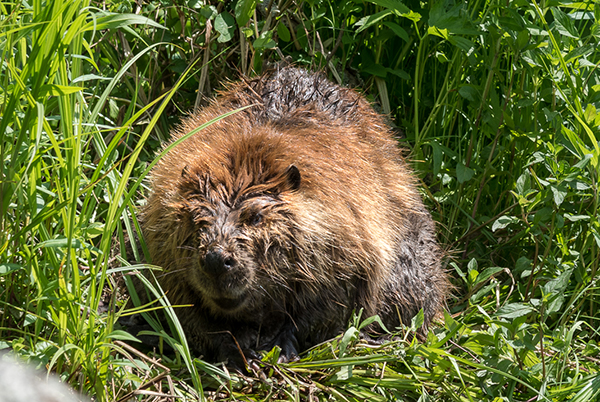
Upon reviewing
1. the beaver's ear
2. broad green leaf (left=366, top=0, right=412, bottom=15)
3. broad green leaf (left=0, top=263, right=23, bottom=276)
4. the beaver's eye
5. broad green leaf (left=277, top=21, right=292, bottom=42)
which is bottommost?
broad green leaf (left=0, top=263, right=23, bottom=276)

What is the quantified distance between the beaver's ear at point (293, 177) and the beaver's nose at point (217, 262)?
0.43 meters

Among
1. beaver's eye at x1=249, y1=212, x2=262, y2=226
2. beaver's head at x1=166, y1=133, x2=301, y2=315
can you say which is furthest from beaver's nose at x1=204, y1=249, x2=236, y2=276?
beaver's eye at x1=249, y1=212, x2=262, y2=226

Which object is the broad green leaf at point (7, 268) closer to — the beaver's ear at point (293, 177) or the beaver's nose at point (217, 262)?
the beaver's nose at point (217, 262)

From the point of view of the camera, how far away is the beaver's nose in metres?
2.58

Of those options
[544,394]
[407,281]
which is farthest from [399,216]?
[544,394]

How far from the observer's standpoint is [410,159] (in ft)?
13.4

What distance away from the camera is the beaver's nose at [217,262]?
2578mm

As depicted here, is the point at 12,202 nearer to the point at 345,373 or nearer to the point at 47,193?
the point at 47,193

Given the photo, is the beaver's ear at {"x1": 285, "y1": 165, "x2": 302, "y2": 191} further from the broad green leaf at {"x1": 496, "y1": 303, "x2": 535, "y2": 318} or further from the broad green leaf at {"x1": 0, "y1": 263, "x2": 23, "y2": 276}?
the broad green leaf at {"x1": 0, "y1": 263, "x2": 23, "y2": 276}

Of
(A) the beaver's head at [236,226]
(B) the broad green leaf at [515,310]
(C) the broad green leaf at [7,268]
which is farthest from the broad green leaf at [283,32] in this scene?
(C) the broad green leaf at [7,268]

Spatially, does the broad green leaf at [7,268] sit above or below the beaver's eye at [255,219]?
below

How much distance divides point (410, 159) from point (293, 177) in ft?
4.61

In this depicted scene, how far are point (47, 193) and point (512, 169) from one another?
2471 mm

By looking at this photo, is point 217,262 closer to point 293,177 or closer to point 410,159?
point 293,177
